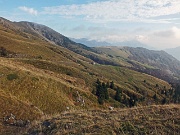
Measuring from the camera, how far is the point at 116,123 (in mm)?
17594

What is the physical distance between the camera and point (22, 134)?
1834 cm

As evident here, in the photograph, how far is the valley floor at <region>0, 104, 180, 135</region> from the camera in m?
16.9

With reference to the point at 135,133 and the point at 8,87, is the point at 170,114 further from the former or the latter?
the point at 8,87

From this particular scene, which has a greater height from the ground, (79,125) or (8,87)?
(79,125)

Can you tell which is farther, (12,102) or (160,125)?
(12,102)

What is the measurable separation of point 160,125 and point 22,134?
10170 mm

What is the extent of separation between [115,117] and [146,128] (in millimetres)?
2761

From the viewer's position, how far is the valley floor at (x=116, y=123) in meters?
16.9

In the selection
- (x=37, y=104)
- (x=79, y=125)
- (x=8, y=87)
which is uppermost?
(x=79, y=125)

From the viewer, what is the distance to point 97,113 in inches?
835

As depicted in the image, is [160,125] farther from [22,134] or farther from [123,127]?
[22,134]

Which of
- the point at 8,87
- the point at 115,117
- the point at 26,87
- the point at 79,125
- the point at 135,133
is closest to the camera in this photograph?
the point at 135,133

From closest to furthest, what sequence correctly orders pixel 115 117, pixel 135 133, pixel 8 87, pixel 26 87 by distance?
pixel 135 133, pixel 115 117, pixel 8 87, pixel 26 87

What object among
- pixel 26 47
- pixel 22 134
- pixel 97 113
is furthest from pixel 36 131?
pixel 26 47
